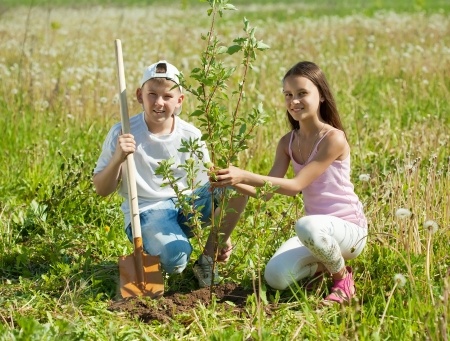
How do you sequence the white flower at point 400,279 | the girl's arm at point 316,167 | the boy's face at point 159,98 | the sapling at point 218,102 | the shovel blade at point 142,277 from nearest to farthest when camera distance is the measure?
the white flower at point 400,279 < the sapling at point 218,102 < the girl's arm at point 316,167 < the shovel blade at point 142,277 < the boy's face at point 159,98

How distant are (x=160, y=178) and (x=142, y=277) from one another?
509 mm

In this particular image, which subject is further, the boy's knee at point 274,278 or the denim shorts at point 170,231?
the denim shorts at point 170,231

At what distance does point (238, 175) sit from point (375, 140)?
2.84m

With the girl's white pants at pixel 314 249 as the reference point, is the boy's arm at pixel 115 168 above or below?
above

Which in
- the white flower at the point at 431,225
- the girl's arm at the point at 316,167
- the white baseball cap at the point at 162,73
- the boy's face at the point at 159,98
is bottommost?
the white flower at the point at 431,225

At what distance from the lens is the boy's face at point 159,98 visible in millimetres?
3748

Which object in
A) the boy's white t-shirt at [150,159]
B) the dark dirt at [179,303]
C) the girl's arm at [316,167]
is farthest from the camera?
the boy's white t-shirt at [150,159]

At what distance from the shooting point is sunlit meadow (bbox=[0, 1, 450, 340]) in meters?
3.20

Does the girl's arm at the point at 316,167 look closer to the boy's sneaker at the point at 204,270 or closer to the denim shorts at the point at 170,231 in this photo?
the denim shorts at the point at 170,231

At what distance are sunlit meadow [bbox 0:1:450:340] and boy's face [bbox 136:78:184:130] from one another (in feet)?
2.16

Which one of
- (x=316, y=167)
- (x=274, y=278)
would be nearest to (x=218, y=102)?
(x=316, y=167)

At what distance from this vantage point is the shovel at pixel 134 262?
3604 mm

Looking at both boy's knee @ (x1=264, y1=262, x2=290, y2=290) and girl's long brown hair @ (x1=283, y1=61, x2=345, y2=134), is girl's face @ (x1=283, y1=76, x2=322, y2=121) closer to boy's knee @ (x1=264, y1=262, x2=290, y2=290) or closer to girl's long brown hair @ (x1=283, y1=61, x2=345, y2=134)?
girl's long brown hair @ (x1=283, y1=61, x2=345, y2=134)

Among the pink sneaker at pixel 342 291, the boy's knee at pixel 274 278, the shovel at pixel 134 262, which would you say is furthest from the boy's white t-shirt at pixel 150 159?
the pink sneaker at pixel 342 291
